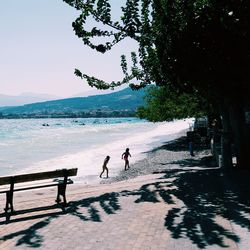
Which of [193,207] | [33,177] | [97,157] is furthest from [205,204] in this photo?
[97,157]

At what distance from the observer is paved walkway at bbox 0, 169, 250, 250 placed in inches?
292

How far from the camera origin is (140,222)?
8797mm

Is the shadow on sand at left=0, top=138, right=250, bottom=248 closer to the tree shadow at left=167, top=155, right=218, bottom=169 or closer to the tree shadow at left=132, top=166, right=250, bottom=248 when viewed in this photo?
the tree shadow at left=132, top=166, right=250, bottom=248

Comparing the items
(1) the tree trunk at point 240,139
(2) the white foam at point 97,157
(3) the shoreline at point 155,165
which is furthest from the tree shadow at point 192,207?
(2) the white foam at point 97,157

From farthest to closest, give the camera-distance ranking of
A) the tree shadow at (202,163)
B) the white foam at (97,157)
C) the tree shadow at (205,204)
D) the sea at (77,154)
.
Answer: the sea at (77,154), the white foam at (97,157), the tree shadow at (202,163), the tree shadow at (205,204)

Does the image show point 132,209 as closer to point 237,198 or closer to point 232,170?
point 237,198

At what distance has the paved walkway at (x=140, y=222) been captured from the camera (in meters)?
7.41

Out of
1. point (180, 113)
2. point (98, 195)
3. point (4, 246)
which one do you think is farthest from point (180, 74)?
point (180, 113)

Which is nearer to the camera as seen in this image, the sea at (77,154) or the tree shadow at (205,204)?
the tree shadow at (205,204)

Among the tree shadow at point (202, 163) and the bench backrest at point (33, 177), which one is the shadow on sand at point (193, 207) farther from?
the tree shadow at point (202, 163)

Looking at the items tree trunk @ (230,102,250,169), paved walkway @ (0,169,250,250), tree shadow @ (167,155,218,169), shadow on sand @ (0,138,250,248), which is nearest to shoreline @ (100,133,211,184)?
tree shadow @ (167,155,218,169)

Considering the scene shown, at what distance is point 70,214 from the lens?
33.0 feet

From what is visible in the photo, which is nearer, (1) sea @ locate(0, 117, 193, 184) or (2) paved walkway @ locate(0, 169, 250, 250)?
(2) paved walkway @ locate(0, 169, 250, 250)

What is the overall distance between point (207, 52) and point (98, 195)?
6490mm
